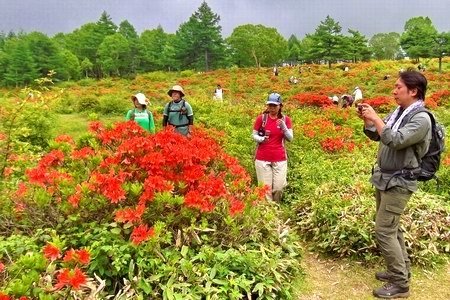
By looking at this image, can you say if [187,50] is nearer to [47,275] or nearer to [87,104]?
[87,104]

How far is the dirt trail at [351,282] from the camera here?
446 cm

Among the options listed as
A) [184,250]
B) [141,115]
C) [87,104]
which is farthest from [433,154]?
[87,104]

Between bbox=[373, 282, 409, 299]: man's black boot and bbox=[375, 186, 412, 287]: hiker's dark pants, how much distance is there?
0.04 metres

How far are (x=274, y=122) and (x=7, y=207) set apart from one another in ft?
11.4

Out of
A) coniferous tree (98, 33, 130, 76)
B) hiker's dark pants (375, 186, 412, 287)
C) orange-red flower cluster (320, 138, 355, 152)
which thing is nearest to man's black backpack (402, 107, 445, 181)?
hiker's dark pants (375, 186, 412, 287)

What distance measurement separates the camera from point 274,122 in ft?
20.1

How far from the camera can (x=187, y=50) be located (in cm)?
4859

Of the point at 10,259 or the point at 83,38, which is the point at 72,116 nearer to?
the point at 10,259

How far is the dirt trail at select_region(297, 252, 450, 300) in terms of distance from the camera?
14.6ft

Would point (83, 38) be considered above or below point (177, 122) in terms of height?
above

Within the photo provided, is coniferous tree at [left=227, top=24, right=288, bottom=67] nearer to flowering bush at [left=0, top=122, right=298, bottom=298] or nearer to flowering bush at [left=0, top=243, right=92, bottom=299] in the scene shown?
flowering bush at [left=0, top=122, right=298, bottom=298]

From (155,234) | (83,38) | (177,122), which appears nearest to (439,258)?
(155,234)

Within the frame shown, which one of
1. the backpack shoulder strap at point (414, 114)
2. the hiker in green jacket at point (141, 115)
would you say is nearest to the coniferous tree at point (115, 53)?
the hiker in green jacket at point (141, 115)

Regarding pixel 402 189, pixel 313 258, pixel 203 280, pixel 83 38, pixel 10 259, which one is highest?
pixel 83 38
